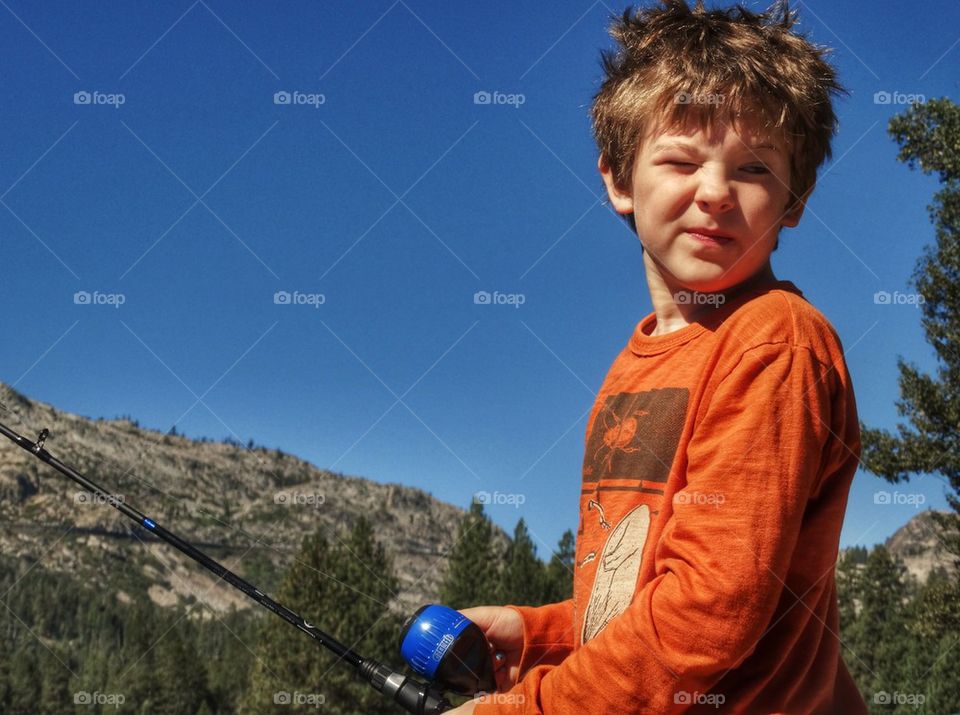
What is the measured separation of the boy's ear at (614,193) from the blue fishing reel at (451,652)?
116cm

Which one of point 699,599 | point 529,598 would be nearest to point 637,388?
point 699,599

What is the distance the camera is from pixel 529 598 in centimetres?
4997

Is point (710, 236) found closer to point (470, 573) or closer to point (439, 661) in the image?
point (439, 661)

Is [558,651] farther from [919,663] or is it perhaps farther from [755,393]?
[919,663]

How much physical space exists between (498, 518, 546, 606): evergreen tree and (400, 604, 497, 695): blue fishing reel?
4675cm

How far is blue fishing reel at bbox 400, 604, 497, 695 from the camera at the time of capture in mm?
2557

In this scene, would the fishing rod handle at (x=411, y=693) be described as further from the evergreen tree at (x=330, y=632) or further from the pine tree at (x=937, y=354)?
the evergreen tree at (x=330, y=632)

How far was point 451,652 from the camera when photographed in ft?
8.38

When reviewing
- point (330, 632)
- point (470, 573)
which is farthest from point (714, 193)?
point (470, 573)

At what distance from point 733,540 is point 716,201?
2.49 ft

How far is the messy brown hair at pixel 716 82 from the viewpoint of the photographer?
2.19m

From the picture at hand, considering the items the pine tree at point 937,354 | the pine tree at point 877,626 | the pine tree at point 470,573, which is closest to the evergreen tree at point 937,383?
the pine tree at point 937,354

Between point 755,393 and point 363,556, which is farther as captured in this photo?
point 363,556

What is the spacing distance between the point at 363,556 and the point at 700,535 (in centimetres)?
4517
